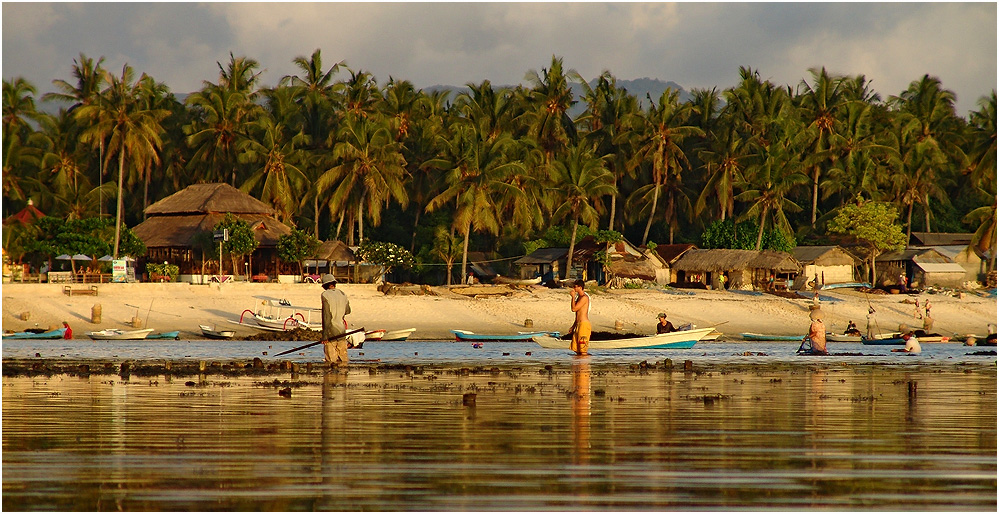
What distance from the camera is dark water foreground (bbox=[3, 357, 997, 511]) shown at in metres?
7.87

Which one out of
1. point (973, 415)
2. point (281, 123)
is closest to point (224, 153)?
point (281, 123)

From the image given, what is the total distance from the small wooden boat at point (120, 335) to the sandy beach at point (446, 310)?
1640 millimetres

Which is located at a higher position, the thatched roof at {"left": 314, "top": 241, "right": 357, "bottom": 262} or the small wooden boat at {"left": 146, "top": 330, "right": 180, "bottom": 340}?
the thatched roof at {"left": 314, "top": 241, "right": 357, "bottom": 262}

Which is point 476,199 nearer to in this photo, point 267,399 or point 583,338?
point 583,338

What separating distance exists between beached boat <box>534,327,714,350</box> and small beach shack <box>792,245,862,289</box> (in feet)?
126

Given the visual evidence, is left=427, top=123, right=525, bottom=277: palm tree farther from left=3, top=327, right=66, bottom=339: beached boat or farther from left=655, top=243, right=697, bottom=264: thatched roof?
left=3, top=327, right=66, bottom=339: beached boat

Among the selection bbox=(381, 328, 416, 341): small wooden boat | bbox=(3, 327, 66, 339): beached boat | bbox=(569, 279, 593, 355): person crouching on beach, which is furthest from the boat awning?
bbox=(3, 327, 66, 339): beached boat

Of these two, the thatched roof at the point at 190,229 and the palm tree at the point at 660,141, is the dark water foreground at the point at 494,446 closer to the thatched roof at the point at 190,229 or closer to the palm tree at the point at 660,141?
the thatched roof at the point at 190,229

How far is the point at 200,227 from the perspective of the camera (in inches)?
2463

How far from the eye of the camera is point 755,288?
215 ft

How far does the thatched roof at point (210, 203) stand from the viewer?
208ft

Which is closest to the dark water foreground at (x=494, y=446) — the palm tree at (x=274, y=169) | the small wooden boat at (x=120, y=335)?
the small wooden boat at (x=120, y=335)

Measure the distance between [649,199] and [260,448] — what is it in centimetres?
6546

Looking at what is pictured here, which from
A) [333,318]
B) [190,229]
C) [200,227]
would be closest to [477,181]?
[200,227]
